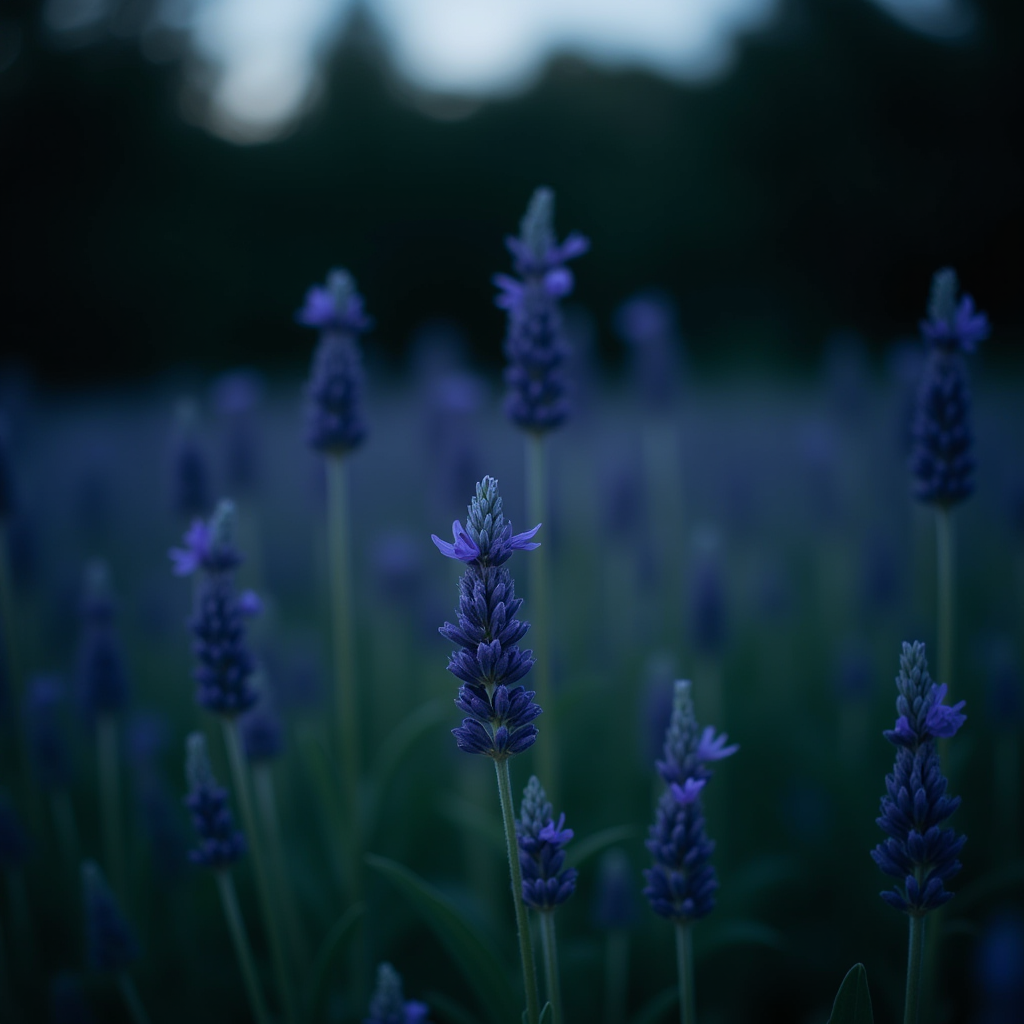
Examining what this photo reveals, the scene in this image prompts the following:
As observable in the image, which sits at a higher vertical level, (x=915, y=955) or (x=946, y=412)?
(x=946, y=412)

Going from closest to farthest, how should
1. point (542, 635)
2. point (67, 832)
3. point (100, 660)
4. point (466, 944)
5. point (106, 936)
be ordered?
point (466, 944)
point (106, 936)
point (542, 635)
point (100, 660)
point (67, 832)

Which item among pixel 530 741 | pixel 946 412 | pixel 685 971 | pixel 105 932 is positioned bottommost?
pixel 105 932

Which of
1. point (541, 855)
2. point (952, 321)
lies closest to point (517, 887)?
point (541, 855)

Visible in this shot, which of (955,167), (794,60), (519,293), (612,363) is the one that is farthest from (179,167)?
(519,293)

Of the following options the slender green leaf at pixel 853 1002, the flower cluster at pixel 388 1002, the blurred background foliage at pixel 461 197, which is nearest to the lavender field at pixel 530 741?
the slender green leaf at pixel 853 1002

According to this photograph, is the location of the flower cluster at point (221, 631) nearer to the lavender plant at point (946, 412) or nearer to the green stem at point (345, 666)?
the green stem at point (345, 666)

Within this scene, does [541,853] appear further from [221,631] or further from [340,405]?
[340,405]
